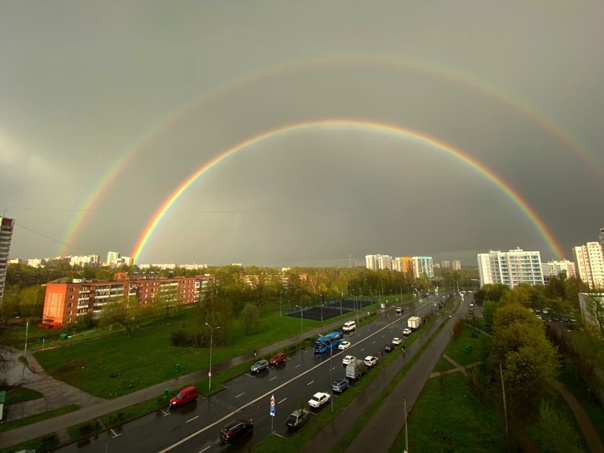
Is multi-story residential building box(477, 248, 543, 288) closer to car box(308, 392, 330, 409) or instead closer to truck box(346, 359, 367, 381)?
truck box(346, 359, 367, 381)

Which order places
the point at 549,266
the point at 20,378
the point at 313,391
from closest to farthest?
the point at 313,391 → the point at 20,378 → the point at 549,266

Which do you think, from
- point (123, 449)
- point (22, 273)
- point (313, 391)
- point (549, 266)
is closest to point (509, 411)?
point (313, 391)

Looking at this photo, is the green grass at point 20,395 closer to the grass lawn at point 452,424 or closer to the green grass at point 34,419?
the green grass at point 34,419

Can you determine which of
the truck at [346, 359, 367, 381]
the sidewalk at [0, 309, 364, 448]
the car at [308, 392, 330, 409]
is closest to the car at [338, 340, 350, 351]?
the truck at [346, 359, 367, 381]

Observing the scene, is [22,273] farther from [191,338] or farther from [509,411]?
Answer: [509,411]

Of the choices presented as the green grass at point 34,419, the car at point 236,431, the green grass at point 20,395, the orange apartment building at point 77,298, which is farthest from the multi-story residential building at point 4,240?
the car at point 236,431

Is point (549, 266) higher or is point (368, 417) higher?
point (549, 266)
